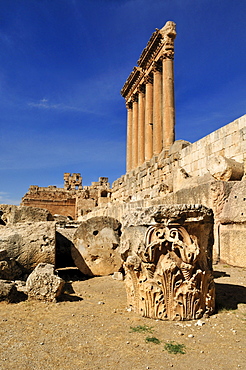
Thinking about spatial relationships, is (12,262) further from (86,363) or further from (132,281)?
(86,363)

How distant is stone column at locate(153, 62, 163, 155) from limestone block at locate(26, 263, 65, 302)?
37.2ft

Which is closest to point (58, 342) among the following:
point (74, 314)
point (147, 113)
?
point (74, 314)

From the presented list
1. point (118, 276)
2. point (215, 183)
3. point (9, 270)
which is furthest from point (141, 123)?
point (9, 270)

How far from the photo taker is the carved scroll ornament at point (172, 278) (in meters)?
3.29

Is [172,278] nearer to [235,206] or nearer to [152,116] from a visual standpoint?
[235,206]

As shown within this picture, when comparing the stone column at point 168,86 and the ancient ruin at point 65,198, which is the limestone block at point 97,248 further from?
the ancient ruin at point 65,198

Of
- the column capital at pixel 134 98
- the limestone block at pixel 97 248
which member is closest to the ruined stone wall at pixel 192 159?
the limestone block at pixel 97 248

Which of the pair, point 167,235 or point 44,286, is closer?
point 167,235

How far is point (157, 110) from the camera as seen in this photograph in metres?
15.5

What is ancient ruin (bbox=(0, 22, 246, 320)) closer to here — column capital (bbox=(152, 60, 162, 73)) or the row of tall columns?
the row of tall columns

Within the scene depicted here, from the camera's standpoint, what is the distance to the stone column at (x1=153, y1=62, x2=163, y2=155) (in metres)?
15.2

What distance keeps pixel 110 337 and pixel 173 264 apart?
3.27 feet

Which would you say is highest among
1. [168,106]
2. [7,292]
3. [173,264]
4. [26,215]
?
[168,106]

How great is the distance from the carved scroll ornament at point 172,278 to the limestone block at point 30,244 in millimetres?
2481
